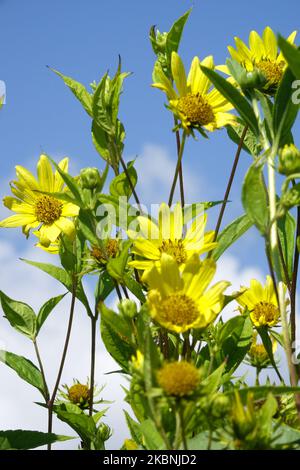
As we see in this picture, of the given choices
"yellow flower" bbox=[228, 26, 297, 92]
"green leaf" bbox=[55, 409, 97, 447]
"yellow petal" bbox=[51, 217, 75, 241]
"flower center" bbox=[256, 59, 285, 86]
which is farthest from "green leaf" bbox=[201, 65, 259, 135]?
"green leaf" bbox=[55, 409, 97, 447]

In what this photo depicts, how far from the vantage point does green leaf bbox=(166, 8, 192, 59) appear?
124cm

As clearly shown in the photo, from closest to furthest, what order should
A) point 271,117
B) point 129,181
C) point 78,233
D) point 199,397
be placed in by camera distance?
point 199,397 → point 271,117 → point 129,181 → point 78,233

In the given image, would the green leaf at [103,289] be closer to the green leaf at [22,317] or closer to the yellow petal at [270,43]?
the green leaf at [22,317]

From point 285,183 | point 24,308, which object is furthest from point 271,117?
point 24,308

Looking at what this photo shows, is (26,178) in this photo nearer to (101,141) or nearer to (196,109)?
(101,141)

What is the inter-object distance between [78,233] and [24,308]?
24 cm

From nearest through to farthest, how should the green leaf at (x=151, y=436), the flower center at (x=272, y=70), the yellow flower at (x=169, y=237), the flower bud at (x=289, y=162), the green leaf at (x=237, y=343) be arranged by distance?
the green leaf at (x=151, y=436) < the flower bud at (x=289, y=162) < the yellow flower at (x=169, y=237) < the green leaf at (x=237, y=343) < the flower center at (x=272, y=70)

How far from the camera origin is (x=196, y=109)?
46.3 inches

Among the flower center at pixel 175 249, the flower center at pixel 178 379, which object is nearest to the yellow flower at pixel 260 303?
the flower center at pixel 175 249

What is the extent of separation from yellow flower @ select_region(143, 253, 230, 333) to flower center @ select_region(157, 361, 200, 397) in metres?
0.14

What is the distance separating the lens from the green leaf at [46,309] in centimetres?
146
